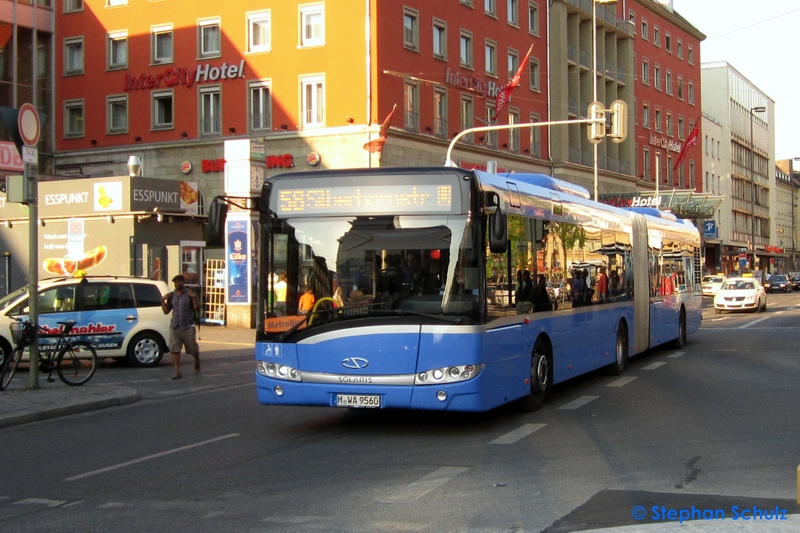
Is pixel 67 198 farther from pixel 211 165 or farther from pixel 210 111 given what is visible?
pixel 210 111

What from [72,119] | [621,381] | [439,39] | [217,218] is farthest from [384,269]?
[72,119]

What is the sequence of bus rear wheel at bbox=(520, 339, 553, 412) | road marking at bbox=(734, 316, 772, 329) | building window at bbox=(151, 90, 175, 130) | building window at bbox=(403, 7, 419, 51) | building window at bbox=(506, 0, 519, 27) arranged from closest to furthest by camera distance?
bus rear wheel at bbox=(520, 339, 553, 412)
road marking at bbox=(734, 316, 772, 329)
building window at bbox=(403, 7, 419, 51)
building window at bbox=(151, 90, 175, 130)
building window at bbox=(506, 0, 519, 27)

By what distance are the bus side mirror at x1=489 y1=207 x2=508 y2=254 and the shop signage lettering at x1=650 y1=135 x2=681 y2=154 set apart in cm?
6213

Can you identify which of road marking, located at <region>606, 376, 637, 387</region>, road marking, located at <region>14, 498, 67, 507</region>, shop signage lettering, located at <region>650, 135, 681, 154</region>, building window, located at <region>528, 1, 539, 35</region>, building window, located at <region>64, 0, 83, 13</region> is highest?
building window, located at <region>528, 1, 539, 35</region>

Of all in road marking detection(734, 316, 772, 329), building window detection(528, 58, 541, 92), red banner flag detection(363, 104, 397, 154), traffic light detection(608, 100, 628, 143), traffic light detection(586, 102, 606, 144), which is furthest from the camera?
building window detection(528, 58, 541, 92)

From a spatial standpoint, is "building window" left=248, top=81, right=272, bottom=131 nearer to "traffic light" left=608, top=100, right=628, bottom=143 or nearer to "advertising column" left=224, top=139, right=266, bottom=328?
"advertising column" left=224, top=139, right=266, bottom=328

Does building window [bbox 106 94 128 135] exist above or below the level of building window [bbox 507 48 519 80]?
below

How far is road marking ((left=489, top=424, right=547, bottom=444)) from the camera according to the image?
990 centimetres

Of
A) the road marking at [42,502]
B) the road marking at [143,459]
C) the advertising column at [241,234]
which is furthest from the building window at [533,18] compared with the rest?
the road marking at [42,502]

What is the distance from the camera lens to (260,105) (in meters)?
41.2

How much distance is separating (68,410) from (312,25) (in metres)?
29.5

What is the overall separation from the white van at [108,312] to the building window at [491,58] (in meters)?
30.2

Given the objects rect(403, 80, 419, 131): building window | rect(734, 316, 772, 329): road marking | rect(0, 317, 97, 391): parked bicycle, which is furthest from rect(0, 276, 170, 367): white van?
rect(403, 80, 419, 131): building window

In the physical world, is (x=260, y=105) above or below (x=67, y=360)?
above
